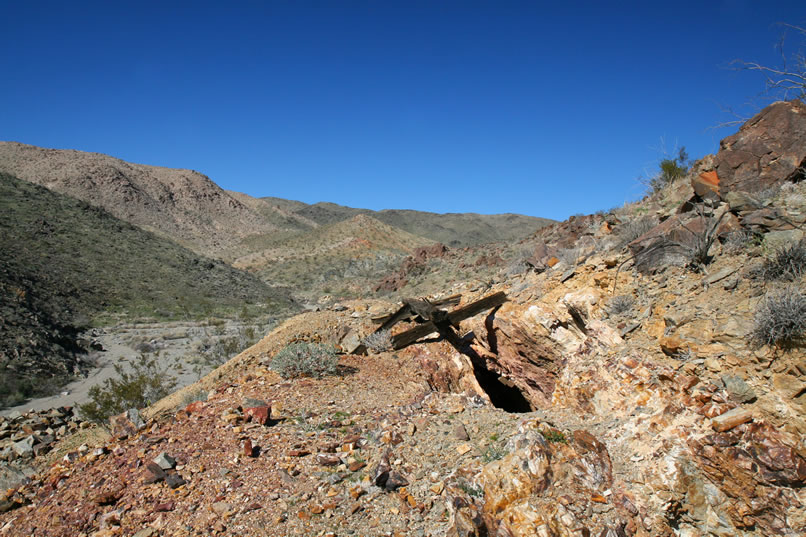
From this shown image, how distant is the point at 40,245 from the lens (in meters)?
25.8

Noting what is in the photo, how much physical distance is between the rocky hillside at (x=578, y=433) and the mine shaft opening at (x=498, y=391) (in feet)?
3.35

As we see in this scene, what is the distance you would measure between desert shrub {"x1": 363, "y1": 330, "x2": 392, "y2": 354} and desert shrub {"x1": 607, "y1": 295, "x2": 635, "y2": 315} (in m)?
3.45

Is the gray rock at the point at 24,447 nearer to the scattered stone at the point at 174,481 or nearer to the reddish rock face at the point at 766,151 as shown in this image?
the scattered stone at the point at 174,481

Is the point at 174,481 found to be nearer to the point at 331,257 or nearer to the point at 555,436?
the point at 555,436

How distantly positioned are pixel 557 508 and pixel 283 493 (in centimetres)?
217

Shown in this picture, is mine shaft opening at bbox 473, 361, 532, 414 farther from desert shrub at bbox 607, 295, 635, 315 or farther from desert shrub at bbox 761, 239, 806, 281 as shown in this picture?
desert shrub at bbox 761, 239, 806, 281

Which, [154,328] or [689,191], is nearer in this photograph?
[689,191]

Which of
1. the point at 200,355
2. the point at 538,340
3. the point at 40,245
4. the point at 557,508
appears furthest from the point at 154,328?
the point at 557,508

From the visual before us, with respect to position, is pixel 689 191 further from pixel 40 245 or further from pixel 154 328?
pixel 40 245

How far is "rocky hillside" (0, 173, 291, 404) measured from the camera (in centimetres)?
1410

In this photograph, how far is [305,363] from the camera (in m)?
6.12

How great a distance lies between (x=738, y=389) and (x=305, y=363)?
4.82 metres

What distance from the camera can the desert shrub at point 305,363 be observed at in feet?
20.0

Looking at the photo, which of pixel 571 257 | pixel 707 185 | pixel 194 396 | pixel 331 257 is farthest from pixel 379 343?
pixel 331 257
